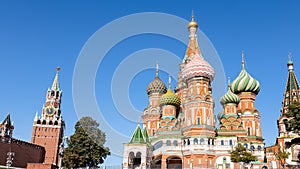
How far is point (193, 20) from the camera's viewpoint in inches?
1953

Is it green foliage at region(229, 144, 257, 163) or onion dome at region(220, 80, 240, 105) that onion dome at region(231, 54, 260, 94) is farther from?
green foliage at region(229, 144, 257, 163)

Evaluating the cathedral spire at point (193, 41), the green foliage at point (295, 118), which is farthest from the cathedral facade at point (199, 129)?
the green foliage at point (295, 118)

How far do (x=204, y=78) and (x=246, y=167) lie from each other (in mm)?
11676

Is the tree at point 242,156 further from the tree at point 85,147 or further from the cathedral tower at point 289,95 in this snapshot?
the tree at point 85,147

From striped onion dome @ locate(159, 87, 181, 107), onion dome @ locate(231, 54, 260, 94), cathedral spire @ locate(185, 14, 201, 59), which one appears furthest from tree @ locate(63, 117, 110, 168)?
onion dome @ locate(231, 54, 260, 94)

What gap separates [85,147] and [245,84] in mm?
24203

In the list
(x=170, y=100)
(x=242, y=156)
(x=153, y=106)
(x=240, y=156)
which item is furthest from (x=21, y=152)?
(x=242, y=156)

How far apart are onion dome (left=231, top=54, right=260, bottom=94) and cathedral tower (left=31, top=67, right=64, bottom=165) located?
116 ft

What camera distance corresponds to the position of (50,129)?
60.8 metres

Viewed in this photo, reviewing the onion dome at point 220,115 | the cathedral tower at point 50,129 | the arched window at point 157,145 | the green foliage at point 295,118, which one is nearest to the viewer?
the green foliage at point 295,118

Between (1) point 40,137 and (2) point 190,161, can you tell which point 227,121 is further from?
(1) point 40,137

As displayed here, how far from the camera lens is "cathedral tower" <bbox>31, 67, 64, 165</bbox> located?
5825cm

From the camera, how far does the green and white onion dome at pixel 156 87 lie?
48531 mm

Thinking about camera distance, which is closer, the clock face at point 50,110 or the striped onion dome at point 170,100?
the striped onion dome at point 170,100
